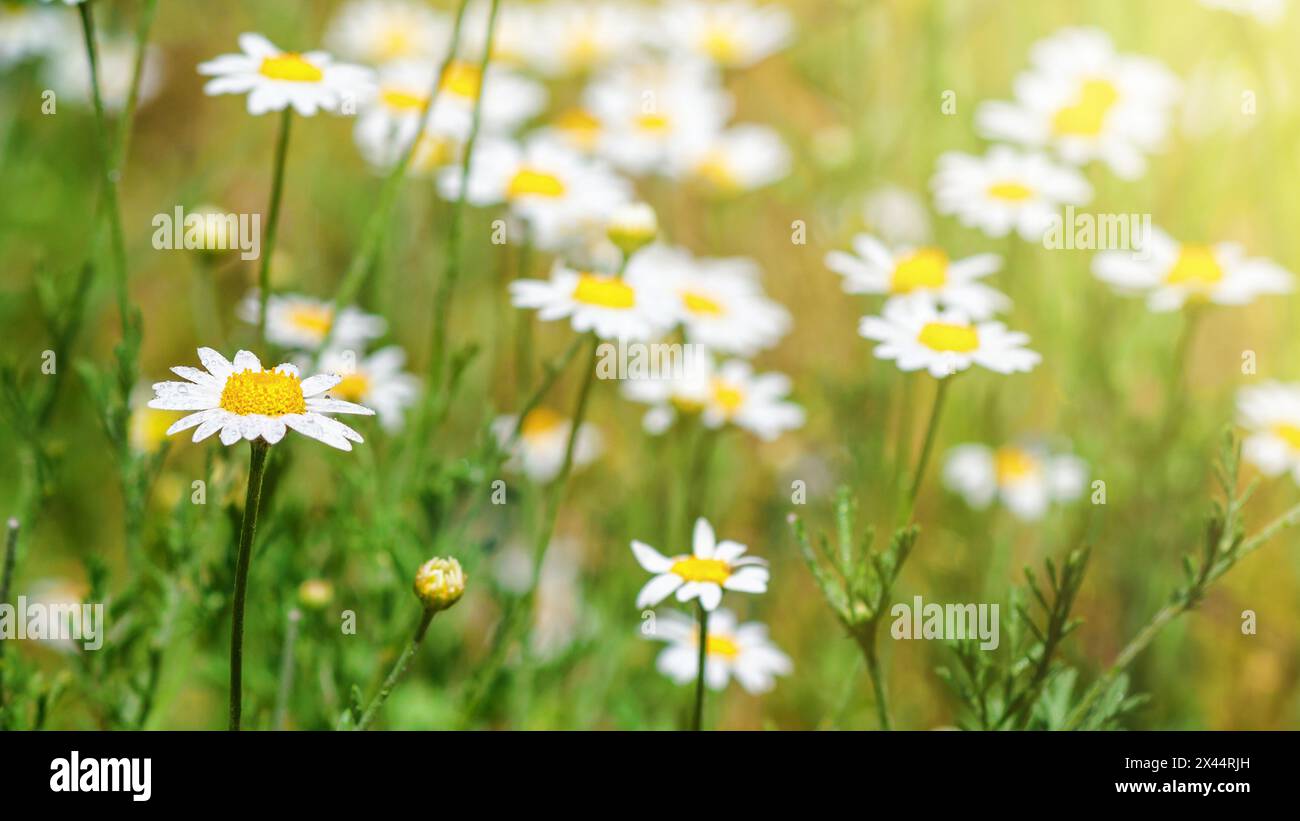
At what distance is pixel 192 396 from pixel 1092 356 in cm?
176

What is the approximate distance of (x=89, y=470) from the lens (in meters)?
2.63

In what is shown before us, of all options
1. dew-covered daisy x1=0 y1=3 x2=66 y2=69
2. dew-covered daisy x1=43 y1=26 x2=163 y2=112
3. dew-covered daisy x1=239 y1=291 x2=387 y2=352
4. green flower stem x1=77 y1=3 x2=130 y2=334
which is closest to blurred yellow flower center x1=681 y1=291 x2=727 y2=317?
dew-covered daisy x1=239 y1=291 x2=387 y2=352

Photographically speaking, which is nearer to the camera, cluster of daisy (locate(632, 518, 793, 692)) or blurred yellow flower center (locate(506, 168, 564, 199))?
cluster of daisy (locate(632, 518, 793, 692))

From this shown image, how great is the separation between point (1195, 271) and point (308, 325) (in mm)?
1375

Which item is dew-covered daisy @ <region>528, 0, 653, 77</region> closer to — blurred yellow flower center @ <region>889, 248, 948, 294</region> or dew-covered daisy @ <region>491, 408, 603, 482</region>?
dew-covered daisy @ <region>491, 408, 603, 482</region>

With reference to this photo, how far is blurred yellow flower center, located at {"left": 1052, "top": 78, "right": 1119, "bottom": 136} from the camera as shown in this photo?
85.7 inches

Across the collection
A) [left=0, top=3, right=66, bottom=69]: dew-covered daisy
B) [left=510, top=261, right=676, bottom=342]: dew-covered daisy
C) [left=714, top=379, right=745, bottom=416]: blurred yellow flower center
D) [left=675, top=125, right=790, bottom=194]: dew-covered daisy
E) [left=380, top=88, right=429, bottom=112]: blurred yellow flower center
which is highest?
[left=0, top=3, right=66, bottom=69]: dew-covered daisy

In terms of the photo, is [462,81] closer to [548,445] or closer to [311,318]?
[311,318]

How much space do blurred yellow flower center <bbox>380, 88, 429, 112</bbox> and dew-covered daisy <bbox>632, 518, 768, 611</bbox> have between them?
1073mm

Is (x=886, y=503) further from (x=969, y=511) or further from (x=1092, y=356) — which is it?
(x=1092, y=356)

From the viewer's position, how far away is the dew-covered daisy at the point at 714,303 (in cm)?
191

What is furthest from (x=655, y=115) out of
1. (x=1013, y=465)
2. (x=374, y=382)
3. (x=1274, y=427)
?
(x=1274, y=427)

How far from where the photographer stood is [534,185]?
189 cm

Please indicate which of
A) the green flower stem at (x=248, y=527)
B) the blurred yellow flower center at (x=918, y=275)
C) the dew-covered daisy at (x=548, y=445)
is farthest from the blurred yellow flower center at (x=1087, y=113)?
the green flower stem at (x=248, y=527)
